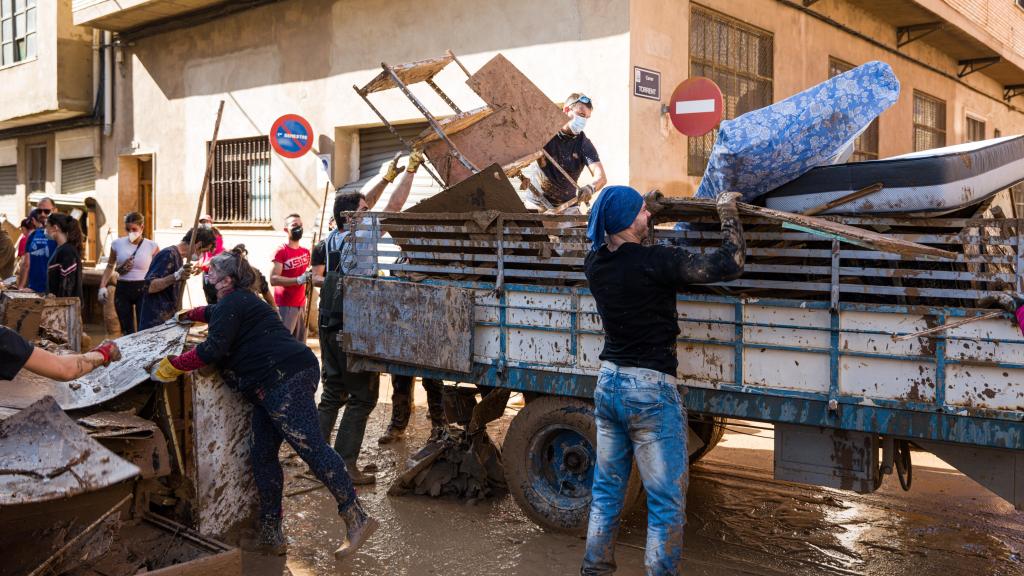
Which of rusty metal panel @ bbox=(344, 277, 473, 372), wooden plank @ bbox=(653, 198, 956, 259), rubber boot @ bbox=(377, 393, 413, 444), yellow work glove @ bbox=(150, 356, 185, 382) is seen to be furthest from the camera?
rubber boot @ bbox=(377, 393, 413, 444)

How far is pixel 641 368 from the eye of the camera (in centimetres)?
358

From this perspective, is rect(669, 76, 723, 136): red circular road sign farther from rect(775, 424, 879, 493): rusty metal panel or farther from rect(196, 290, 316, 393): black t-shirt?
rect(196, 290, 316, 393): black t-shirt

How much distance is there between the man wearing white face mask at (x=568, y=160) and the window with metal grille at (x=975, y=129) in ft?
45.6

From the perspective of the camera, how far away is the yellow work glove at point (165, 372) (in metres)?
4.38

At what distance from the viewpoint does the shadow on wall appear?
9773 millimetres

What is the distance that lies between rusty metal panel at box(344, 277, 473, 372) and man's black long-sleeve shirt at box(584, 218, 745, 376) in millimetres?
1422

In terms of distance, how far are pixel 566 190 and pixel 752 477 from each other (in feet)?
8.11

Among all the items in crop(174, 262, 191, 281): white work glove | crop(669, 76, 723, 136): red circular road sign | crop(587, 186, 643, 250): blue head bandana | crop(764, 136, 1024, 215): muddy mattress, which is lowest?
crop(174, 262, 191, 281): white work glove

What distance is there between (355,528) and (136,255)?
5657 mm

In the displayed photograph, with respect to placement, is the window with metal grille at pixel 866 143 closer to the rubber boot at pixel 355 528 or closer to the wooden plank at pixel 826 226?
the wooden plank at pixel 826 226

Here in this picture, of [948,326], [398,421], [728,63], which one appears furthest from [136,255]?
[948,326]

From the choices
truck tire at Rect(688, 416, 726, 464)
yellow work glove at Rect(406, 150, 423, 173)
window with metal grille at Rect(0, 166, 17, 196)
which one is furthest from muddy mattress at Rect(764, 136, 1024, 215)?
window with metal grille at Rect(0, 166, 17, 196)

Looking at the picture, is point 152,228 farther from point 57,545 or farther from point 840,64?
point 57,545

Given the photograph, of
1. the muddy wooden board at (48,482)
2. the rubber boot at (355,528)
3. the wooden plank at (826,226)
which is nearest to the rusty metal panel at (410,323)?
the rubber boot at (355,528)
